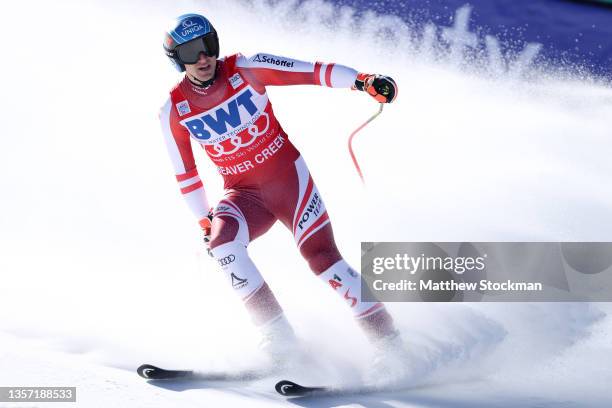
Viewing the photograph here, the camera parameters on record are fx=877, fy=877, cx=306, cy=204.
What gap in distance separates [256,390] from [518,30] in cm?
465

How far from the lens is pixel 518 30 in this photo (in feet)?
26.0

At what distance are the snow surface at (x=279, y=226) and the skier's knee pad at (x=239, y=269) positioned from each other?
500mm

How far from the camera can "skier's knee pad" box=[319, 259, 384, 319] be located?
4.99 metres

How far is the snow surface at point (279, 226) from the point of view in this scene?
5043 mm

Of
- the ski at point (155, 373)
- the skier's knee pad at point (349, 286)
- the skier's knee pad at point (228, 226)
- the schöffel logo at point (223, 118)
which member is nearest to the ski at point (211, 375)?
the ski at point (155, 373)

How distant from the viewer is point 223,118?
197 inches

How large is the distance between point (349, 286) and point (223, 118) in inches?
47.2

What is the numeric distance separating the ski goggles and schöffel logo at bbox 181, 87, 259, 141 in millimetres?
299

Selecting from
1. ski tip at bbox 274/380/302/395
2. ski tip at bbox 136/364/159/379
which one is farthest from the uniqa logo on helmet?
ski tip at bbox 274/380/302/395

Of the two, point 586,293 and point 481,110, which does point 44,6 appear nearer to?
point 481,110

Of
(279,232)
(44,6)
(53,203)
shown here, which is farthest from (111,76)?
(279,232)

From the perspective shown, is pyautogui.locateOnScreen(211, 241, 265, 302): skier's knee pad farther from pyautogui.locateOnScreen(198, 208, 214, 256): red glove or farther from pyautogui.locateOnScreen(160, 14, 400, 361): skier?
pyautogui.locateOnScreen(198, 208, 214, 256): red glove

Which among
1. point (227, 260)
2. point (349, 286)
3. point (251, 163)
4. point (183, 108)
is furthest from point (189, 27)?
point (349, 286)

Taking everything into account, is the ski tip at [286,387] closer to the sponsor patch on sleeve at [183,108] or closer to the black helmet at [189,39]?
the sponsor patch on sleeve at [183,108]
